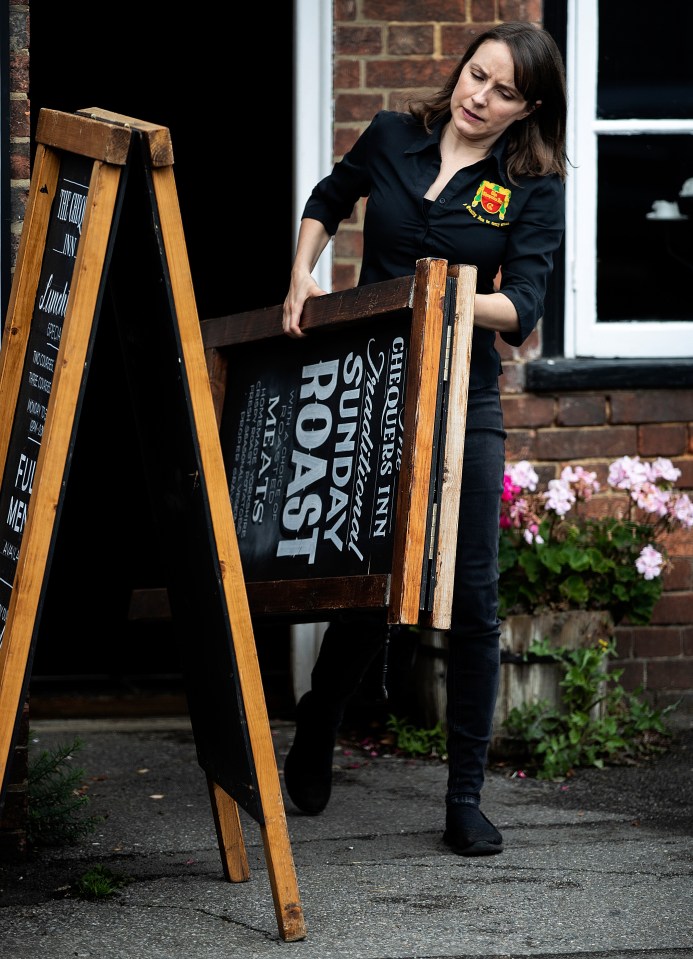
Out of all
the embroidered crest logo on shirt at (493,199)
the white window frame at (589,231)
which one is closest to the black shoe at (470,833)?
the embroidered crest logo on shirt at (493,199)

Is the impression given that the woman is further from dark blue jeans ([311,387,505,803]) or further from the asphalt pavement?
the asphalt pavement

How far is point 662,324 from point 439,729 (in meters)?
1.67

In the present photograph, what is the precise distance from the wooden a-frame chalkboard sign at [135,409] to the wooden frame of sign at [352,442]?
1.17 feet

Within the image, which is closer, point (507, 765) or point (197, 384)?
point (197, 384)

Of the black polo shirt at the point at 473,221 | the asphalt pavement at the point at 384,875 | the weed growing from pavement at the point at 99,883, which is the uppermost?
the black polo shirt at the point at 473,221

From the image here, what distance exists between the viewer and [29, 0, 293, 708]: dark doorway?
6531 millimetres

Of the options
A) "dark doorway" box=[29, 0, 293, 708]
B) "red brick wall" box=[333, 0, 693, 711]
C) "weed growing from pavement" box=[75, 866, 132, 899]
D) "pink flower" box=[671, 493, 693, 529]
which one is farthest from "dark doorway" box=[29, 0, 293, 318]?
"weed growing from pavement" box=[75, 866, 132, 899]

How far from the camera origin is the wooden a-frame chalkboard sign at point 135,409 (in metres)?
2.67

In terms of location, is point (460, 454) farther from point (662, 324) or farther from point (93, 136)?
point (662, 324)

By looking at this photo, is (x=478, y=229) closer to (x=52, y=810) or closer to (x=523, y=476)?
(x=523, y=476)

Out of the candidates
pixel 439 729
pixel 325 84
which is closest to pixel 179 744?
pixel 439 729

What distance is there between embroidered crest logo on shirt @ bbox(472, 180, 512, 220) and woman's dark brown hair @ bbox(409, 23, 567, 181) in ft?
0.16

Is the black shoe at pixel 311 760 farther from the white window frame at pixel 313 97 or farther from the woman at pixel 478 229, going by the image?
the white window frame at pixel 313 97

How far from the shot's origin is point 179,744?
4707 millimetres
